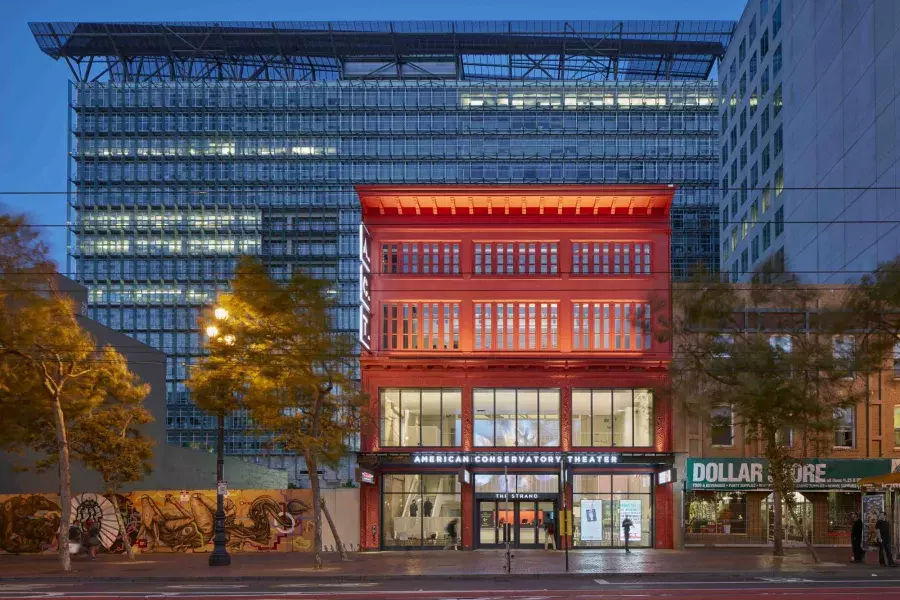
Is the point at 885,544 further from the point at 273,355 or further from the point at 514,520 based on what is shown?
the point at 273,355

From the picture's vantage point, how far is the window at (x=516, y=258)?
51688mm

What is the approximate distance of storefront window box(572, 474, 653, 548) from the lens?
50.0 meters

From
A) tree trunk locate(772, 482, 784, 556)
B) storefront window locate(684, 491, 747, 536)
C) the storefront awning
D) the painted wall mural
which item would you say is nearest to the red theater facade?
storefront window locate(684, 491, 747, 536)

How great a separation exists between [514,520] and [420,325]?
9.95m

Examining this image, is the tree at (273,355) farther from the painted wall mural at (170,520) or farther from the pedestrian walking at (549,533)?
the pedestrian walking at (549,533)

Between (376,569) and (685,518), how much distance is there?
1934 cm

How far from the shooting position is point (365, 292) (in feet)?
161

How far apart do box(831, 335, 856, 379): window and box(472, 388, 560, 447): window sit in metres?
12.6

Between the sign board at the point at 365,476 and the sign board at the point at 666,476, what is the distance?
12.9 metres

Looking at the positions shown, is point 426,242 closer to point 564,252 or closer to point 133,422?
point 564,252

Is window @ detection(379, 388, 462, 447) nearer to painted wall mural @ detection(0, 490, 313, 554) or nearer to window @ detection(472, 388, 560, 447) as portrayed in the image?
window @ detection(472, 388, 560, 447)

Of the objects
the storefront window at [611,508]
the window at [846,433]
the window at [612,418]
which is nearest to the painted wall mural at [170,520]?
the storefront window at [611,508]

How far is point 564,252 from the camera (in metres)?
51.8

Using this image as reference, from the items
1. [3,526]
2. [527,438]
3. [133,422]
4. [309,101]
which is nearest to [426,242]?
[527,438]
